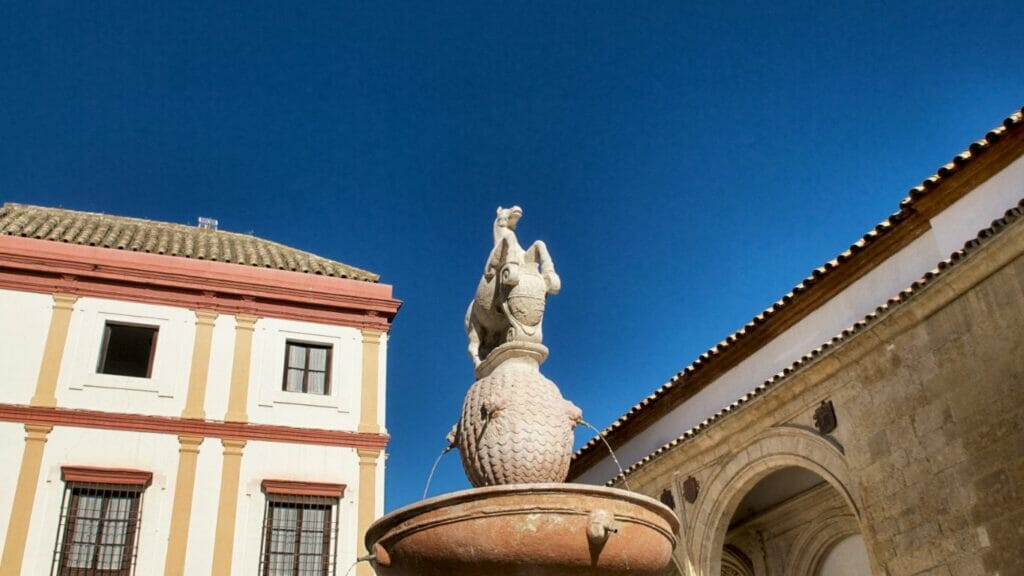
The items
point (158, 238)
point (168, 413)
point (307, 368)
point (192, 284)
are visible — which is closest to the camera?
point (168, 413)

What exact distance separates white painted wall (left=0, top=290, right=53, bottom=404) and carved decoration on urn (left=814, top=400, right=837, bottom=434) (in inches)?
436

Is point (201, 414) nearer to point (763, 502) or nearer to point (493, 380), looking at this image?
point (763, 502)

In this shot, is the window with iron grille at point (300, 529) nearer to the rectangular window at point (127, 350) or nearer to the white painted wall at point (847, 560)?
the rectangular window at point (127, 350)

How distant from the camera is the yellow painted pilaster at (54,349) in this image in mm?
12703

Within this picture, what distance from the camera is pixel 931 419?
773cm

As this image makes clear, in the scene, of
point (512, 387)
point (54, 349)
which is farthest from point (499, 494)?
point (54, 349)

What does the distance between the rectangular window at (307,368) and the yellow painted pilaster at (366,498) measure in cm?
133

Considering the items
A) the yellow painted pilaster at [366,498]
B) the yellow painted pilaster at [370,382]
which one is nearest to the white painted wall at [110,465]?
the yellow painted pilaster at [366,498]

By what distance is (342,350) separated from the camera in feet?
48.0

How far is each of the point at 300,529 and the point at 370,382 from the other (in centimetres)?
270

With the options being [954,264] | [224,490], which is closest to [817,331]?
[954,264]

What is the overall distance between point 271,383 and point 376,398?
173 centimetres

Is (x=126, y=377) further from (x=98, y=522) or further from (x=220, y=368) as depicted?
(x=98, y=522)

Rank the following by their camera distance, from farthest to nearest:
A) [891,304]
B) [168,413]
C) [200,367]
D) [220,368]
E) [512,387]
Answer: [220,368] → [200,367] → [168,413] → [891,304] → [512,387]
